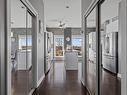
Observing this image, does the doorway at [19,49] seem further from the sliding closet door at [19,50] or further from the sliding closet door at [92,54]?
the sliding closet door at [92,54]

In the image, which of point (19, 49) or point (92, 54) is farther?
point (92, 54)

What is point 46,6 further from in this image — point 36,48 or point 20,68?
point 20,68

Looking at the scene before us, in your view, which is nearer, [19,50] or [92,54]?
[19,50]

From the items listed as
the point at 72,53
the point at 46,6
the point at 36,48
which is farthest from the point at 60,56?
the point at 36,48

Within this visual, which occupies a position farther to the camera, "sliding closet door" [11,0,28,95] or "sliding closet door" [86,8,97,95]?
"sliding closet door" [86,8,97,95]

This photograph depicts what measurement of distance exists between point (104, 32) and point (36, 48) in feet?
8.23

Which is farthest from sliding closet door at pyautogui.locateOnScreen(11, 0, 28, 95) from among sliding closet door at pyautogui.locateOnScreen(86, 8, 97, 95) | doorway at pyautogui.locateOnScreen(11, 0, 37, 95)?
sliding closet door at pyautogui.locateOnScreen(86, 8, 97, 95)

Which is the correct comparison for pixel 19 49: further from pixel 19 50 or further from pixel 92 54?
pixel 92 54

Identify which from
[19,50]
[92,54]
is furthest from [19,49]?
[92,54]

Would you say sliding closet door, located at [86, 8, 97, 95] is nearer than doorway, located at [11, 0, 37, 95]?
No

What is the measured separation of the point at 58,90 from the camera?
4703 mm

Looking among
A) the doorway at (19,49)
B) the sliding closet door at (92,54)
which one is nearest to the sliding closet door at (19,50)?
the doorway at (19,49)

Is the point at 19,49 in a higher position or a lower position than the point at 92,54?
higher

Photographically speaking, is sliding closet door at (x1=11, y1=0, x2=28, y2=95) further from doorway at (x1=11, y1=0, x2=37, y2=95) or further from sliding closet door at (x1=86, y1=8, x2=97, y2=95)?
sliding closet door at (x1=86, y1=8, x2=97, y2=95)
